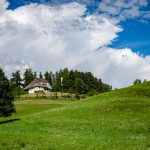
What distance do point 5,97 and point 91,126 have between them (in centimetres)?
1675

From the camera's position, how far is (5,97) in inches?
2434

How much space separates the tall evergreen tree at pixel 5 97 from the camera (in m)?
61.0

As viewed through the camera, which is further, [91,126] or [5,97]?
[5,97]

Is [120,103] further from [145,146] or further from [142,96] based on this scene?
[145,146]

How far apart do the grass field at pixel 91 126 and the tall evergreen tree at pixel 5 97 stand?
1.78 m

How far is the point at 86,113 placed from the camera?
65875 mm

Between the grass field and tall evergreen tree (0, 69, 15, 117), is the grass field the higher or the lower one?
the lower one

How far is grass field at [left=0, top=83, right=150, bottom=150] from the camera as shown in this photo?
3297 cm

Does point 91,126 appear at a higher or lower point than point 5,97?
lower

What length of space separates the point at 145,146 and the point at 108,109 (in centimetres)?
3500

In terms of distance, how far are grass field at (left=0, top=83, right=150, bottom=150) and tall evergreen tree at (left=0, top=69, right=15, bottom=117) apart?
5.83ft

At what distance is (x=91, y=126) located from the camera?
5253 cm

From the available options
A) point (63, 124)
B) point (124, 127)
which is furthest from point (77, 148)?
point (63, 124)

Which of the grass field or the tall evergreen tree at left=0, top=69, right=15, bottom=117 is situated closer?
the grass field
